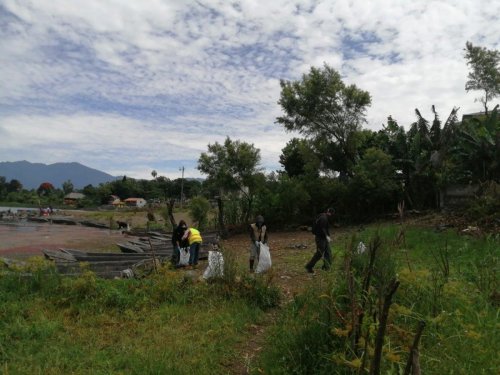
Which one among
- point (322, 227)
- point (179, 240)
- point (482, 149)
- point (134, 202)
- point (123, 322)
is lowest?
point (123, 322)

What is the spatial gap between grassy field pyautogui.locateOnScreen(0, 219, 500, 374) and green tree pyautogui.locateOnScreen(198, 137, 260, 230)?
12.5 m

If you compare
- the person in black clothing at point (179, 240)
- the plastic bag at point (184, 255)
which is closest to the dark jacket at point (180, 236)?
the person in black clothing at point (179, 240)

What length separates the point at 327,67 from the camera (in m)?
22.0

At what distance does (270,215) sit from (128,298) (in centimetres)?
1485

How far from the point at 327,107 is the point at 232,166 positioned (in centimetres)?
593

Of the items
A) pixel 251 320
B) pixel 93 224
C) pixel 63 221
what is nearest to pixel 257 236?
pixel 251 320

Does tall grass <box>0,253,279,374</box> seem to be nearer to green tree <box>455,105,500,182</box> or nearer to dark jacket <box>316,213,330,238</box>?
dark jacket <box>316,213,330,238</box>

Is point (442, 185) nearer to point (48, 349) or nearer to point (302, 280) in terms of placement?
point (302, 280)

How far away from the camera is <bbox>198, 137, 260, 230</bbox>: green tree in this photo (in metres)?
20.6

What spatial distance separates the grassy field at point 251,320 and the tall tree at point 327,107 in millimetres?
14254

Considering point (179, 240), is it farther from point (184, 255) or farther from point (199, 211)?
point (199, 211)

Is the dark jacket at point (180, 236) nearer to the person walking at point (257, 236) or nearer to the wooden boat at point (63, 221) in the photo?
the person walking at point (257, 236)

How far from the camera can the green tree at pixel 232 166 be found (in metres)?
20.6

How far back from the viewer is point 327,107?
22016 mm
